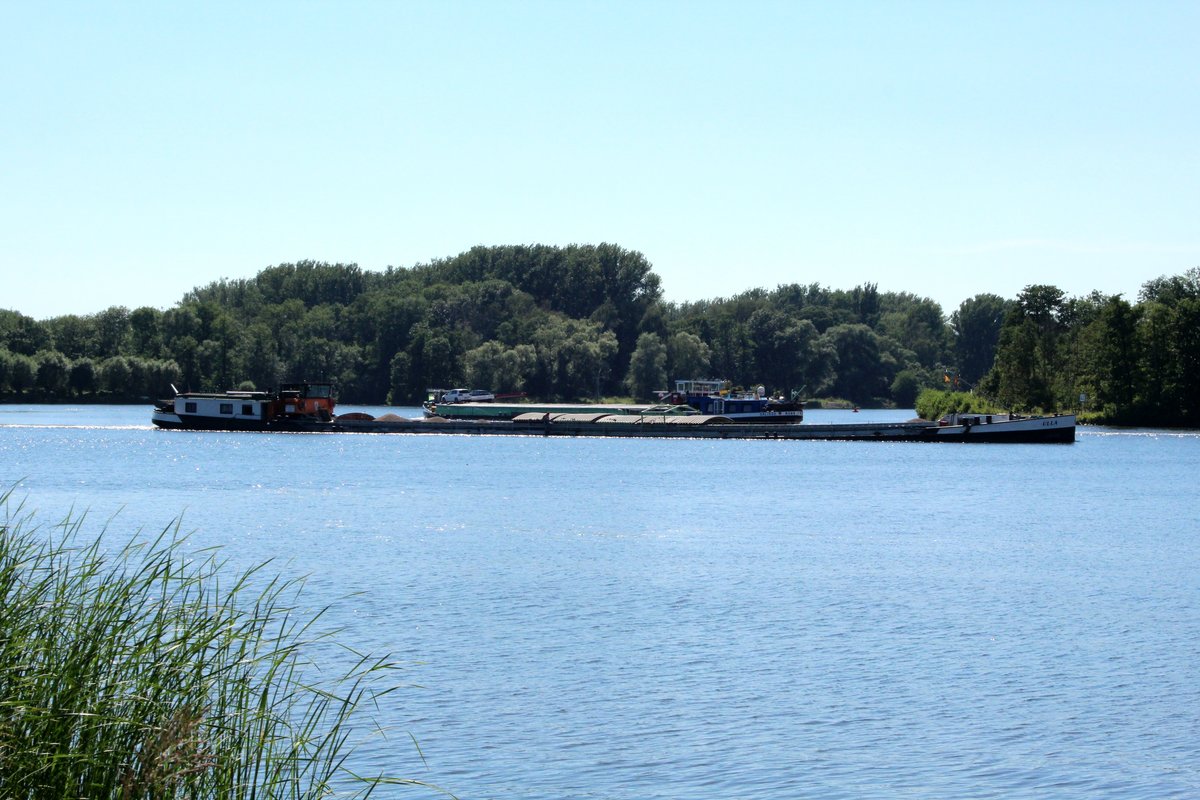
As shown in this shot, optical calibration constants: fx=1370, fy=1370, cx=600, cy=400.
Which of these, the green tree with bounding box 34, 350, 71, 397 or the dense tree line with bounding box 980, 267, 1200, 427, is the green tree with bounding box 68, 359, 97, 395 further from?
the dense tree line with bounding box 980, 267, 1200, 427

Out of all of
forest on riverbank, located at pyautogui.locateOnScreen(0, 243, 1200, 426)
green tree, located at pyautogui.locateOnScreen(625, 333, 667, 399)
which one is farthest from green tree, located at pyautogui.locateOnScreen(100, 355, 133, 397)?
green tree, located at pyautogui.locateOnScreen(625, 333, 667, 399)

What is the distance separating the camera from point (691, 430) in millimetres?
101875

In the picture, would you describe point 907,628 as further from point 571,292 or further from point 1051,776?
point 571,292

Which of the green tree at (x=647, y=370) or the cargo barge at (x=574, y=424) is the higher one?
the green tree at (x=647, y=370)

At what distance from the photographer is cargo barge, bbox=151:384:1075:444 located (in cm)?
9600

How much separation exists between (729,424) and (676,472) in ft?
95.5

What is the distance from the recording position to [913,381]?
625 ft

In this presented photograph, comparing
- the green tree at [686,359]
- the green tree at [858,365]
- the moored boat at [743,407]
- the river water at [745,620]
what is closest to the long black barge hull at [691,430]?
the moored boat at [743,407]

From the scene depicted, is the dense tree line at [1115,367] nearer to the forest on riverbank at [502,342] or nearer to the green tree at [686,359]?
the forest on riverbank at [502,342]

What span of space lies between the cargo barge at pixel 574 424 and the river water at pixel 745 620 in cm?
2783

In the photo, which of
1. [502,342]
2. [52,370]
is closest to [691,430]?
[502,342]

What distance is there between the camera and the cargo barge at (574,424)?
9600cm

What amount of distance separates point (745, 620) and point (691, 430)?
244ft

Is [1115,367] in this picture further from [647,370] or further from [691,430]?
[647,370]
